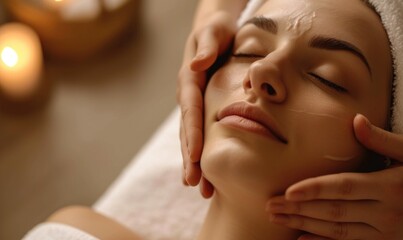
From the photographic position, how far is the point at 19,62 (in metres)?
2.09

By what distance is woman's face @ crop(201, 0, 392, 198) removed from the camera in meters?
0.95

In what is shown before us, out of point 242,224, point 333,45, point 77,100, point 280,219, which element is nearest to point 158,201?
point 242,224

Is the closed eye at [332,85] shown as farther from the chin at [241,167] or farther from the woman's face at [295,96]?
the chin at [241,167]

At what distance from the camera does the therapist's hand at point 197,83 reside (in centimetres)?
105

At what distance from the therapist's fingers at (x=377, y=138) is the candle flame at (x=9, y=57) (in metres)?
1.50

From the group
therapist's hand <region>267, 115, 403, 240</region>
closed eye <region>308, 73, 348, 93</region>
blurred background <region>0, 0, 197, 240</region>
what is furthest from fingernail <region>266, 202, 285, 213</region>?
blurred background <region>0, 0, 197, 240</region>

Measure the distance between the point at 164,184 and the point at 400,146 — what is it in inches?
27.1

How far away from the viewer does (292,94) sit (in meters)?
0.98

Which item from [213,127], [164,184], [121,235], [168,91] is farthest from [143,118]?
[213,127]

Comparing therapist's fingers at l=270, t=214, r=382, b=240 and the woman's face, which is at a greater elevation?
the woman's face

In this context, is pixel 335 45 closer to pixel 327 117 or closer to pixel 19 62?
pixel 327 117

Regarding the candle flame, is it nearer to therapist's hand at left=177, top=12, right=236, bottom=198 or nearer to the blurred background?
the blurred background

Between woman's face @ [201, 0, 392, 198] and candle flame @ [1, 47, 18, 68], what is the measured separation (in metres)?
1.23

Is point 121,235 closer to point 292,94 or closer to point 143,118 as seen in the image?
point 292,94
